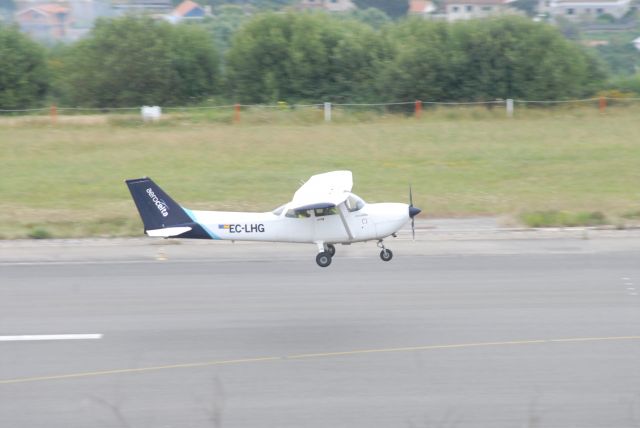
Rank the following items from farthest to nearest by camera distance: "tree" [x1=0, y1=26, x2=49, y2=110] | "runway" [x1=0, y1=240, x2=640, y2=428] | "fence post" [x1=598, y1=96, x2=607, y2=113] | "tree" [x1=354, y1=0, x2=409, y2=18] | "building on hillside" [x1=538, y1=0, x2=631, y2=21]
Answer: "building on hillside" [x1=538, y1=0, x2=631, y2=21] → "tree" [x1=354, y1=0, x2=409, y2=18] → "tree" [x1=0, y1=26, x2=49, y2=110] → "fence post" [x1=598, y1=96, x2=607, y2=113] → "runway" [x1=0, y1=240, x2=640, y2=428]

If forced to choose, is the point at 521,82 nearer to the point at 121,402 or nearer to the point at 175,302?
the point at 175,302

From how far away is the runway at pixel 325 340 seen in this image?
13031 mm

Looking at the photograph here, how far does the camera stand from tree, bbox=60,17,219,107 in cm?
4597

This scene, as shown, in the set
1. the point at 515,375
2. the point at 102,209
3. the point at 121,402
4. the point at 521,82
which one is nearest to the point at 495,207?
the point at 102,209

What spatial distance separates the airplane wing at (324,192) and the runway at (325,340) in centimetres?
177

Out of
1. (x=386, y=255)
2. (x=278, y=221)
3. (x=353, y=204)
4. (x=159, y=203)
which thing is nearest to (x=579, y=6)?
(x=386, y=255)

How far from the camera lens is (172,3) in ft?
572

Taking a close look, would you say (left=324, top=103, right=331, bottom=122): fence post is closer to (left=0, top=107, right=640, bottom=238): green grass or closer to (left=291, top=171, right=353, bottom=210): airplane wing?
(left=0, top=107, right=640, bottom=238): green grass

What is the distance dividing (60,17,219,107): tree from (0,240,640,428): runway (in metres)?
25.5

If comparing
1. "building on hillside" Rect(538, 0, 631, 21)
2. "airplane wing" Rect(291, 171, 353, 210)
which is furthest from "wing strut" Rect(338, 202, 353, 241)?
"building on hillside" Rect(538, 0, 631, 21)

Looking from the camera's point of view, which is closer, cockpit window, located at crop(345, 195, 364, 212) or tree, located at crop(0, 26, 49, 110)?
cockpit window, located at crop(345, 195, 364, 212)

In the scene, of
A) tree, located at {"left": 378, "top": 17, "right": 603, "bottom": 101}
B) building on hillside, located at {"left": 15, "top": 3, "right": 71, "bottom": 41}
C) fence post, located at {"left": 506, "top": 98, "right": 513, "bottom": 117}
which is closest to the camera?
fence post, located at {"left": 506, "top": 98, "right": 513, "bottom": 117}

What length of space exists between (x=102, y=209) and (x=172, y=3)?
506 ft

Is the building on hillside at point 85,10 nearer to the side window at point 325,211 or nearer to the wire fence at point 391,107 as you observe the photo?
the wire fence at point 391,107
